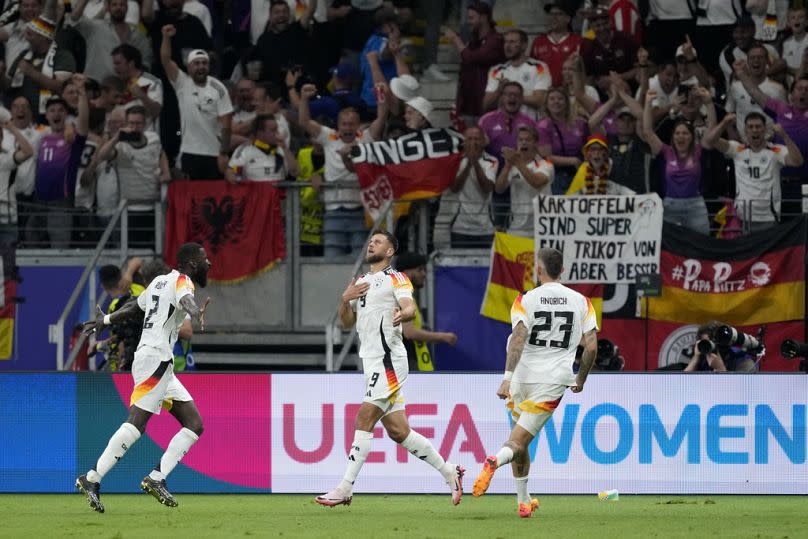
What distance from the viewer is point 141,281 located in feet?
56.0

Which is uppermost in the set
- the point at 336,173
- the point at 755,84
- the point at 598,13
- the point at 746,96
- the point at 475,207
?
the point at 598,13

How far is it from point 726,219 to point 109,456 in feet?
29.7

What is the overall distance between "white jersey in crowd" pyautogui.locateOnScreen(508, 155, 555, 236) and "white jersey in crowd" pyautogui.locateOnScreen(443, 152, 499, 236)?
0.30 m

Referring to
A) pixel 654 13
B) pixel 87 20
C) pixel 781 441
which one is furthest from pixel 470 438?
pixel 87 20

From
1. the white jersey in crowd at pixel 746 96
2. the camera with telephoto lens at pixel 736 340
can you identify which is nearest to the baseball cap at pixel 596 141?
the white jersey in crowd at pixel 746 96

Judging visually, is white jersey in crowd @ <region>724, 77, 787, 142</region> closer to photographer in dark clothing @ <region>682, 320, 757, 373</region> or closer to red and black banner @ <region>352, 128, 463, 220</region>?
red and black banner @ <region>352, 128, 463, 220</region>

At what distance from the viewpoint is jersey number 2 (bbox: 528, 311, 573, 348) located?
12.4m

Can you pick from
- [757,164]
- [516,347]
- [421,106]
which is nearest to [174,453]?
[516,347]

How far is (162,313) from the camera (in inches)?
510

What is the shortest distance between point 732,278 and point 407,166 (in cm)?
414

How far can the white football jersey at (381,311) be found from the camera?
1275 cm

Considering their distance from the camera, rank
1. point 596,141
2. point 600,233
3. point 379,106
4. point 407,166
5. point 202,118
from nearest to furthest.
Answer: point 600,233 < point 596,141 < point 407,166 < point 379,106 < point 202,118

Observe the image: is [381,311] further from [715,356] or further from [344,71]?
[344,71]

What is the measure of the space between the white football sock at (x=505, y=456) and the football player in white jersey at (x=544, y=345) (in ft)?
0.62
